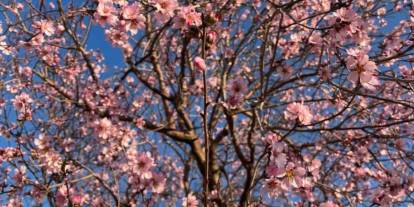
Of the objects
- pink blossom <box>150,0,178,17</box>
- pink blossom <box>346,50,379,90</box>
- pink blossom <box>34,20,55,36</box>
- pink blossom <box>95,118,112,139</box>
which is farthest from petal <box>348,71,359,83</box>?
pink blossom <box>95,118,112,139</box>

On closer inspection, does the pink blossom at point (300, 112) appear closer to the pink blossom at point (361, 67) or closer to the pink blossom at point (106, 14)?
the pink blossom at point (361, 67)

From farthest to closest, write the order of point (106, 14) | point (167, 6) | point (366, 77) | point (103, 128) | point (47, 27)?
point (103, 128), point (47, 27), point (106, 14), point (167, 6), point (366, 77)

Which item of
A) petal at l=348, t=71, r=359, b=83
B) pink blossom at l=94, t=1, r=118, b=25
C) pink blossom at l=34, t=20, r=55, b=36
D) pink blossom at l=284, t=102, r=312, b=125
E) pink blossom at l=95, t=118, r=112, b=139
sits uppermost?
pink blossom at l=34, t=20, r=55, b=36

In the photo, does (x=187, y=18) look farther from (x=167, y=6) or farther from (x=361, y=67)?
(x=361, y=67)

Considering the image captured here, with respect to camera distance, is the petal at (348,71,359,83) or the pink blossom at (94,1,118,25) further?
the pink blossom at (94,1,118,25)

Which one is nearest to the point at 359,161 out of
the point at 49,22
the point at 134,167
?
the point at 134,167

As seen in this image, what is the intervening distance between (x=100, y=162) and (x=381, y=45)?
166 inches

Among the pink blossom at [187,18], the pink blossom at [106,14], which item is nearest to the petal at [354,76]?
the pink blossom at [187,18]

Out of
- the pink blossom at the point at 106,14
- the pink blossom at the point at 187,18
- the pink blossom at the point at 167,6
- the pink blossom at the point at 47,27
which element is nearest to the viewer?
the pink blossom at the point at 187,18

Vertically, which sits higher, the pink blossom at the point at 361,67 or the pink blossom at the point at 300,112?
the pink blossom at the point at 361,67

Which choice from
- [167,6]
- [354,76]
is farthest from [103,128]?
[354,76]

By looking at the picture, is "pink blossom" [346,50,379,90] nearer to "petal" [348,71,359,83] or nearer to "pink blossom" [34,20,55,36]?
"petal" [348,71,359,83]

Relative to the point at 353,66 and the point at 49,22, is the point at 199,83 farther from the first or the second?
the point at 353,66

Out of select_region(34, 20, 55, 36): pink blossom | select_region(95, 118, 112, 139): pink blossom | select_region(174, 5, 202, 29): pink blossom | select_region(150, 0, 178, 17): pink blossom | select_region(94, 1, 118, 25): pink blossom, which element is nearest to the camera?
select_region(174, 5, 202, 29): pink blossom
